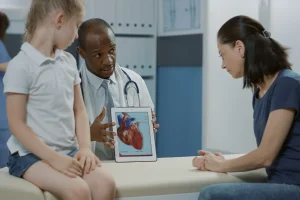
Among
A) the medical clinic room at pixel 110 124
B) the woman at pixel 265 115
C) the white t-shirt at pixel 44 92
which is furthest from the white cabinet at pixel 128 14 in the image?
the white t-shirt at pixel 44 92

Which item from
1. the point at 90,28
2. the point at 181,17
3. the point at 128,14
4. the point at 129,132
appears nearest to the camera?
the point at 129,132

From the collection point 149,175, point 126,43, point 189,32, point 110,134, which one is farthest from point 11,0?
point 149,175

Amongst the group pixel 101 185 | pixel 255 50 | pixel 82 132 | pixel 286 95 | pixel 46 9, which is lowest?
pixel 101 185

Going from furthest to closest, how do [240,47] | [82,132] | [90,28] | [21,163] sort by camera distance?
[90,28] < [240,47] < [82,132] < [21,163]

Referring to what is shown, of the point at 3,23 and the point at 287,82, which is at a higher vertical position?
the point at 3,23

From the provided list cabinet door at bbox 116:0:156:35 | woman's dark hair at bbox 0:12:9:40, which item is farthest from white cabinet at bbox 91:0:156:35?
woman's dark hair at bbox 0:12:9:40

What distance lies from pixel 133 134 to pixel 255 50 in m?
0.46

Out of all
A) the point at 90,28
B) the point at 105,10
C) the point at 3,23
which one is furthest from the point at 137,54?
the point at 90,28

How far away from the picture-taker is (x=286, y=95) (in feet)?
4.92

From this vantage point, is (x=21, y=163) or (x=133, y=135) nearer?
(x=21, y=163)

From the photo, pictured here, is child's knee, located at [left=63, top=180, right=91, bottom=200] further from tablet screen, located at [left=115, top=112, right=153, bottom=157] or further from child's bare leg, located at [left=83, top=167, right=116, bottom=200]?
tablet screen, located at [left=115, top=112, right=153, bottom=157]

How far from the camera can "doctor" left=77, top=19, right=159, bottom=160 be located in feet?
6.48

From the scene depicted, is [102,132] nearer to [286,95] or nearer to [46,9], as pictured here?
[46,9]

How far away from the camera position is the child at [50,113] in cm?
137
